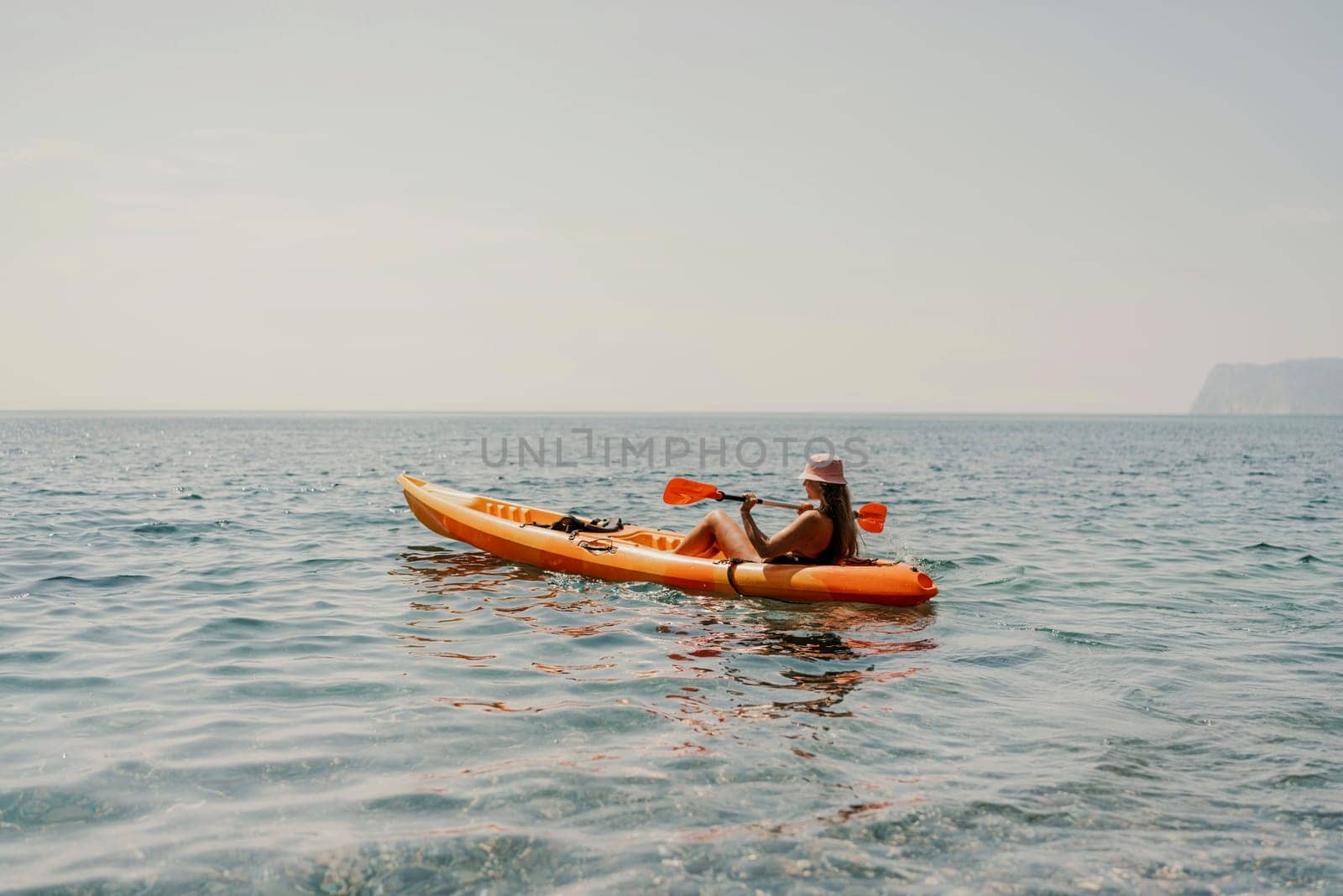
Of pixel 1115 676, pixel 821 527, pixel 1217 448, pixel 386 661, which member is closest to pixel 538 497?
pixel 821 527

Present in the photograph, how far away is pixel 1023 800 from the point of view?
4.25 meters

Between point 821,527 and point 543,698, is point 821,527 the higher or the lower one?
the higher one

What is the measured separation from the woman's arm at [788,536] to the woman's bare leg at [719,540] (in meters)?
0.26

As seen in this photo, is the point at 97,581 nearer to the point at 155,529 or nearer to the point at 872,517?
the point at 155,529

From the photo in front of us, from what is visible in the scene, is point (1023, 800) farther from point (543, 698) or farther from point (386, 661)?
point (386, 661)

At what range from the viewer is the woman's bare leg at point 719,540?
30.3ft

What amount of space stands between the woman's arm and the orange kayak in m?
0.16

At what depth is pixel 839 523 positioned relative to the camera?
28.6 feet

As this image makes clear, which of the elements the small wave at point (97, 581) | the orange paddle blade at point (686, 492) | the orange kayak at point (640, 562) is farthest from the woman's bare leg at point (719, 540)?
the small wave at point (97, 581)

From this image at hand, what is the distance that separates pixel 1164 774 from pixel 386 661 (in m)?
4.88

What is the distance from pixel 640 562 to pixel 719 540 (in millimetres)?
864

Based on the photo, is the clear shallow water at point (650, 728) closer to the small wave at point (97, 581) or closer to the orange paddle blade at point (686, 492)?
the small wave at point (97, 581)

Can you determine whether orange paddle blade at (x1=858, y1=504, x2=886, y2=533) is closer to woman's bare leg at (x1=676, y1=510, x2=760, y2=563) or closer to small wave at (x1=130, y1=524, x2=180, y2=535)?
woman's bare leg at (x1=676, y1=510, x2=760, y2=563)

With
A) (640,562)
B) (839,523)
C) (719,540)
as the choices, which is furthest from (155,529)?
(839,523)
